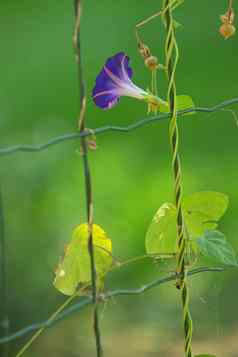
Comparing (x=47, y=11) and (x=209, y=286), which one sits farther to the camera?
(x=47, y=11)

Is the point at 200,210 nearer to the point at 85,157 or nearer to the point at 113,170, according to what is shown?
the point at 85,157

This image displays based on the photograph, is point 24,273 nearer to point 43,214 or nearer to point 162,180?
point 43,214

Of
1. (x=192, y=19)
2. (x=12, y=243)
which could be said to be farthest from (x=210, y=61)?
(x=12, y=243)

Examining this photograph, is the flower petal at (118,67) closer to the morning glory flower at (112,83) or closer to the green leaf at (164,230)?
the morning glory flower at (112,83)

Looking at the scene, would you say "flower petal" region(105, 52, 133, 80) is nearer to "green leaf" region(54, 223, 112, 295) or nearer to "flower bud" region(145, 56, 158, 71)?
"flower bud" region(145, 56, 158, 71)

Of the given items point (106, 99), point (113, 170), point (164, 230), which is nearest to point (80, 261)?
point (164, 230)

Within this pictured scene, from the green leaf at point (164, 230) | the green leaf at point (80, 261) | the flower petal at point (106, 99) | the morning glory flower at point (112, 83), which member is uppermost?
the morning glory flower at point (112, 83)

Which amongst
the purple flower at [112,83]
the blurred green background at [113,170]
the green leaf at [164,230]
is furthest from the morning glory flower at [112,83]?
the blurred green background at [113,170]
